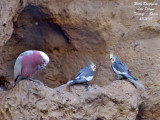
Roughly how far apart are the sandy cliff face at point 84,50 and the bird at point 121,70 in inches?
4.7

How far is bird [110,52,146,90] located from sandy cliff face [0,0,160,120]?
12 centimetres

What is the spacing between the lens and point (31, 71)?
4809 millimetres

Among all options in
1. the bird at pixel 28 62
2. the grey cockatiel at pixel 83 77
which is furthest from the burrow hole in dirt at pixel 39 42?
the grey cockatiel at pixel 83 77

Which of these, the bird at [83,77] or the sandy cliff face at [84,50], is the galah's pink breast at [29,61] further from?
the bird at [83,77]

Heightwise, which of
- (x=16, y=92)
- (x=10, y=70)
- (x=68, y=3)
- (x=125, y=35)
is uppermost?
(x=68, y=3)

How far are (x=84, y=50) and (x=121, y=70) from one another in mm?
956

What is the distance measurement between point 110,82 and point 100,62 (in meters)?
0.41

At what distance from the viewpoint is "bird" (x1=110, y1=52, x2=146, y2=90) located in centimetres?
500

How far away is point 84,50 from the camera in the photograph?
5781 millimetres

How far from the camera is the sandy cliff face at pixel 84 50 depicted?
4500 millimetres

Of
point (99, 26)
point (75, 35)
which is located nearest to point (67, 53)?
point (75, 35)

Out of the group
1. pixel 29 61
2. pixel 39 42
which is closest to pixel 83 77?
pixel 29 61

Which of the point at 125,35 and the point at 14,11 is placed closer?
the point at 14,11

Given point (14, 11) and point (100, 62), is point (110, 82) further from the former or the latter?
point (14, 11)
